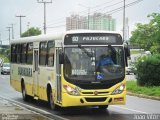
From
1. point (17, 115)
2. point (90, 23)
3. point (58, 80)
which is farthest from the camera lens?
point (90, 23)

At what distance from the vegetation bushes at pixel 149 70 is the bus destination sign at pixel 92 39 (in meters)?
12.6

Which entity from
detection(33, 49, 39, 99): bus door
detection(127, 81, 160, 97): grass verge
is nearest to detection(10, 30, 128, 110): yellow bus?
detection(33, 49, 39, 99): bus door

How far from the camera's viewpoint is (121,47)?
1816 centimetres

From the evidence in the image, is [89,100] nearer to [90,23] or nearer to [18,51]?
[18,51]

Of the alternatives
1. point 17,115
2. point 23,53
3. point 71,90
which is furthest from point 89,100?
point 23,53

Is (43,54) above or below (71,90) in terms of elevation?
above

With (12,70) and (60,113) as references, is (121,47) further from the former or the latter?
(12,70)

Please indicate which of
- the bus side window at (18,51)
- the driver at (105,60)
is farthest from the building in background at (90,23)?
the driver at (105,60)

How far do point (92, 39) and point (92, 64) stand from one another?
92cm

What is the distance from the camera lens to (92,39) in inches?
709

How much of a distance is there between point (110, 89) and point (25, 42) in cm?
746

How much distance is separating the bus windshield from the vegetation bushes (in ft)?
42.3

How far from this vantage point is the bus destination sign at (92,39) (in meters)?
17.9

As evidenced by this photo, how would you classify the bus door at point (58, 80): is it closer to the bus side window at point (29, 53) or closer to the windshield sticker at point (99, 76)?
the windshield sticker at point (99, 76)
